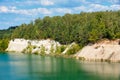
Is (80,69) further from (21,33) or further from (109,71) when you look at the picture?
(21,33)

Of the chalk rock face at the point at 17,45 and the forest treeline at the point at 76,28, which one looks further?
the chalk rock face at the point at 17,45

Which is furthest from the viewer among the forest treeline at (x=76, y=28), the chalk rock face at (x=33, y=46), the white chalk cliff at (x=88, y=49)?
the chalk rock face at (x=33, y=46)

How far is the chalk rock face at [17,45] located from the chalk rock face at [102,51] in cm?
5583

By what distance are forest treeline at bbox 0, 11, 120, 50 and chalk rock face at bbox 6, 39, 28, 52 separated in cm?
274

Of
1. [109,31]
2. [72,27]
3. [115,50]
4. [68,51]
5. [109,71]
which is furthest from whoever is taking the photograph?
[72,27]

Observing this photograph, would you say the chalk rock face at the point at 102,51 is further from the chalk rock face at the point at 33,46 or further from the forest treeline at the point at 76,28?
the chalk rock face at the point at 33,46

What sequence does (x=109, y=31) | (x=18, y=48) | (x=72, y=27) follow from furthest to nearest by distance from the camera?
1. (x=18, y=48)
2. (x=72, y=27)
3. (x=109, y=31)

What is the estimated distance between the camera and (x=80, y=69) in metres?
80.9

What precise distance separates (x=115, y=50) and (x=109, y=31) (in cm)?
1017

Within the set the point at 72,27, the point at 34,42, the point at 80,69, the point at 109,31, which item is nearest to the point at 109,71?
the point at 80,69

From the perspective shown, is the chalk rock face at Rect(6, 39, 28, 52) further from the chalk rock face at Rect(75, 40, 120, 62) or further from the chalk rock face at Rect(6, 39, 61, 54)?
the chalk rock face at Rect(75, 40, 120, 62)

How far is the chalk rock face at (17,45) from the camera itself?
Result: 533ft

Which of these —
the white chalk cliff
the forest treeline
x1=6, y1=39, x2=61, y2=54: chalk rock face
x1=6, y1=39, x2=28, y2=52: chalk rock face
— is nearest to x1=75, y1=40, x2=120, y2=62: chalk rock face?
the white chalk cliff

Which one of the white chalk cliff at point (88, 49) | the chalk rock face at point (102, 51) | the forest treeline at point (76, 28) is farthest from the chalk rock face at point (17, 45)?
the chalk rock face at point (102, 51)
